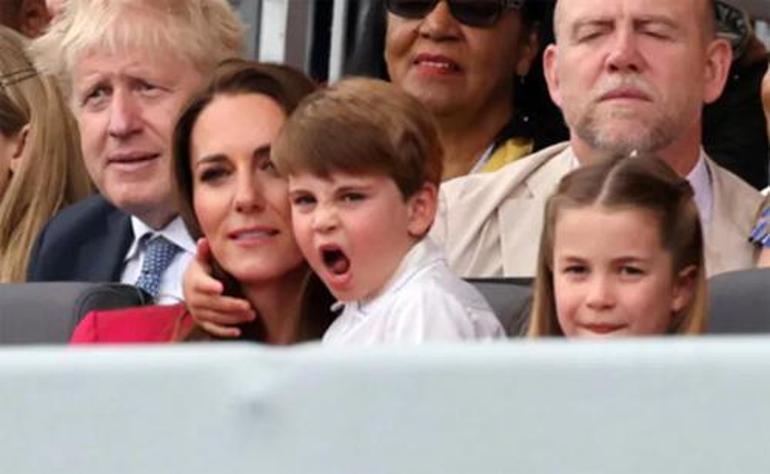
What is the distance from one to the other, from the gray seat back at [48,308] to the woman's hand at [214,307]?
256 mm

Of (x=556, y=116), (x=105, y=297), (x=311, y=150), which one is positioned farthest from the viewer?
(x=556, y=116)

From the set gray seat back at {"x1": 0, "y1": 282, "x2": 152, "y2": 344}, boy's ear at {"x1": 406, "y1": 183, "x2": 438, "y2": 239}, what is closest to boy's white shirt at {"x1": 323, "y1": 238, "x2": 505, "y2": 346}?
boy's ear at {"x1": 406, "y1": 183, "x2": 438, "y2": 239}

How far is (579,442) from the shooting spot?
178cm

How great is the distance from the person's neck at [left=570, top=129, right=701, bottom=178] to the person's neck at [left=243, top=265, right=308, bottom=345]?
2.06 ft

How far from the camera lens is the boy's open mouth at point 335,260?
3.35m

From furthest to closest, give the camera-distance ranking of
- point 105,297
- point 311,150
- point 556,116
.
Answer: point 556,116 < point 105,297 < point 311,150

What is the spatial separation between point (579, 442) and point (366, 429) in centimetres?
17

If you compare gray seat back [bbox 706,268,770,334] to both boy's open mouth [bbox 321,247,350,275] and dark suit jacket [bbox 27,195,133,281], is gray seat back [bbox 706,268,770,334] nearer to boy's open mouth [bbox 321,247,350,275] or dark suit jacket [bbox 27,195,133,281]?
boy's open mouth [bbox 321,247,350,275]

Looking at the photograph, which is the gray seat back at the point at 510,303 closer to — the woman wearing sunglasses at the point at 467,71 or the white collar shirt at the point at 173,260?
the white collar shirt at the point at 173,260

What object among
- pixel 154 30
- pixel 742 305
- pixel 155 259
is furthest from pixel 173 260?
pixel 742 305

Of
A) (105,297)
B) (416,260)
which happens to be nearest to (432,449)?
(416,260)

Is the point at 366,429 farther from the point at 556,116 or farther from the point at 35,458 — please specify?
the point at 556,116

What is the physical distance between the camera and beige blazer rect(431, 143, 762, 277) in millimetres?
3939

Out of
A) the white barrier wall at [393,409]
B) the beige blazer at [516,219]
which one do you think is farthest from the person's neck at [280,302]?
the white barrier wall at [393,409]
